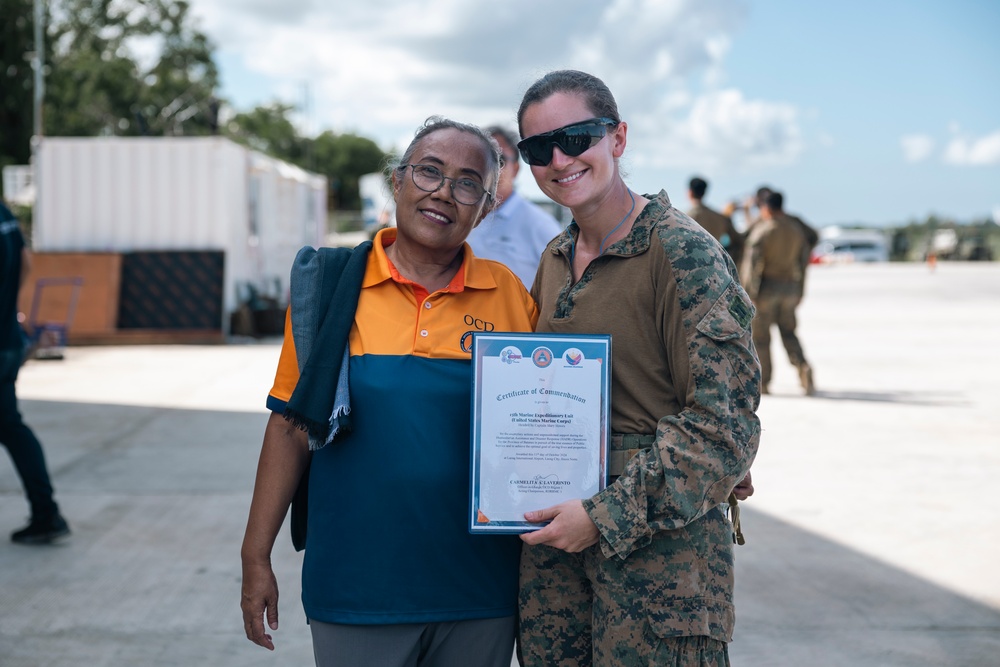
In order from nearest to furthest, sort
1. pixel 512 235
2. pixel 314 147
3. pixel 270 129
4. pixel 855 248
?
pixel 512 235 < pixel 855 248 < pixel 270 129 < pixel 314 147

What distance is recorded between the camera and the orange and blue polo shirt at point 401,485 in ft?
6.80

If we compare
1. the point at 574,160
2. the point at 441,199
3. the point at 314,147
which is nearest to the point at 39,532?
the point at 441,199

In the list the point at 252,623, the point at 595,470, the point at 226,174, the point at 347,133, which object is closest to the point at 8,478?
the point at 252,623

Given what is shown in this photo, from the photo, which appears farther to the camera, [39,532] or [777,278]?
[777,278]

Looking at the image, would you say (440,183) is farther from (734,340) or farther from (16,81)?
(16,81)

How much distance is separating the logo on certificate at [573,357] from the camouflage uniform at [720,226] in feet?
25.5

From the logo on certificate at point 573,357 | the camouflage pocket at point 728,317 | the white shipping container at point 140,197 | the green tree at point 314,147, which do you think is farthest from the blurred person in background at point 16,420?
the green tree at point 314,147

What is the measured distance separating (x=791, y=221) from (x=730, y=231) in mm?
621

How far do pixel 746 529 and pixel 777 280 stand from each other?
16.0ft

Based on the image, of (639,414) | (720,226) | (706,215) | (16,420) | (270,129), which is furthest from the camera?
(270,129)

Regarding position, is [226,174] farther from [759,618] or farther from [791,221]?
[759,618]

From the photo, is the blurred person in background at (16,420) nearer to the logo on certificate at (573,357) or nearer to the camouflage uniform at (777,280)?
the logo on certificate at (573,357)

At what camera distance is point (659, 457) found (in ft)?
6.19

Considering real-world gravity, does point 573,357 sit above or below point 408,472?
above
